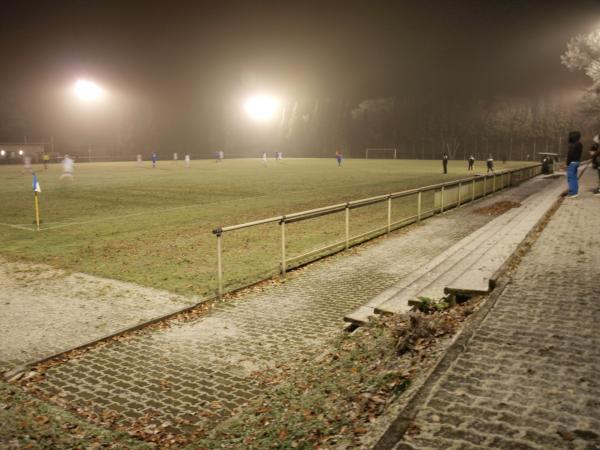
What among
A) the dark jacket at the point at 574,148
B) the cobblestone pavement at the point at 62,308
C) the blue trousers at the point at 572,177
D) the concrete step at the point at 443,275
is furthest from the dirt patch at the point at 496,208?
the cobblestone pavement at the point at 62,308

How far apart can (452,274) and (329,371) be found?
11.8 feet

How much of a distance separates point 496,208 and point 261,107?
115200 mm

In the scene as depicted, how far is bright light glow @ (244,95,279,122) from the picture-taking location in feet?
408

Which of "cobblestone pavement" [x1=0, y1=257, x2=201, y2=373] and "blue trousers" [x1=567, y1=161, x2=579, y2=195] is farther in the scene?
"blue trousers" [x1=567, y1=161, x2=579, y2=195]

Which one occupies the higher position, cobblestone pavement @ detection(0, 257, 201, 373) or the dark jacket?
the dark jacket

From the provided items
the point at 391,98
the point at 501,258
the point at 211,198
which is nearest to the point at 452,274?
the point at 501,258

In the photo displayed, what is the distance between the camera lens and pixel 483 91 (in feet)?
332

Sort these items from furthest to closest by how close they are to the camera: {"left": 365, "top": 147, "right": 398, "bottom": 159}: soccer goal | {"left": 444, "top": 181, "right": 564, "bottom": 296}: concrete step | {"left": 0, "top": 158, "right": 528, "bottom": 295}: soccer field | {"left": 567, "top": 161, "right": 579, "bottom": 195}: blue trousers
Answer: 1. {"left": 365, "top": 147, "right": 398, "bottom": 159}: soccer goal
2. {"left": 567, "top": 161, "right": 579, "bottom": 195}: blue trousers
3. {"left": 0, "top": 158, "right": 528, "bottom": 295}: soccer field
4. {"left": 444, "top": 181, "right": 564, "bottom": 296}: concrete step

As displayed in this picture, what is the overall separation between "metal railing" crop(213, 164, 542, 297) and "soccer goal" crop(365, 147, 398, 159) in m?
72.7

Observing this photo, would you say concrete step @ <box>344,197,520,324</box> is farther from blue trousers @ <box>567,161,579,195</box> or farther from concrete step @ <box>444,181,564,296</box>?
blue trousers @ <box>567,161,579,195</box>

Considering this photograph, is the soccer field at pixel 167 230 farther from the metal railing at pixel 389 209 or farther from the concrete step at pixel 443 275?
the concrete step at pixel 443 275

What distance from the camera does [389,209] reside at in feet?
44.8

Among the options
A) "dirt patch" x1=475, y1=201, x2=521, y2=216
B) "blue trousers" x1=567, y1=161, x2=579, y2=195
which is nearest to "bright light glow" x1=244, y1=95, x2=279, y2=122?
"dirt patch" x1=475, y1=201, x2=521, y2=216

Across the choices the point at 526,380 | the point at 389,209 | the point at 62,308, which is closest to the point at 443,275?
the point at 526,380
